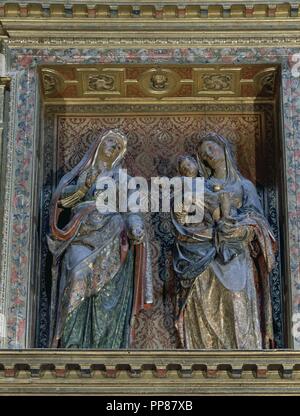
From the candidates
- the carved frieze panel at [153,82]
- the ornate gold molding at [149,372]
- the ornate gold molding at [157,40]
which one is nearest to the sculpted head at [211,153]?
the carved frieze panel at [153,82]

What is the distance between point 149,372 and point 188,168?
2.84m

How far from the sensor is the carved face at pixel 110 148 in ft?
59.5

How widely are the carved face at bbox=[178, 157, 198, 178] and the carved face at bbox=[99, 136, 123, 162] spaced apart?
74cm

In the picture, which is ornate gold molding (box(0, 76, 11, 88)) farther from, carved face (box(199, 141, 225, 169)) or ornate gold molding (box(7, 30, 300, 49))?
carved face (box(199, 141, 225, 169))

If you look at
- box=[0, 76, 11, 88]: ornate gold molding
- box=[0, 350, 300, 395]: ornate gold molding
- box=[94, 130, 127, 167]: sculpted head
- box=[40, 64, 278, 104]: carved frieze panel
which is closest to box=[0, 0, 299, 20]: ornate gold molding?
box=[40, 64, 278, 104]: carved frieze panel

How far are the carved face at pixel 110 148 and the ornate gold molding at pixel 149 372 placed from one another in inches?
112

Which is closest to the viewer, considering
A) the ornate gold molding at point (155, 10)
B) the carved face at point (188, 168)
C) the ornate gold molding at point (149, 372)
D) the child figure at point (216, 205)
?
the ornate gold molding at point (149, 372)

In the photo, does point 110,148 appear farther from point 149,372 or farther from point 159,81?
point 149,372

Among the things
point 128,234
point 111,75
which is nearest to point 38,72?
point 111,75

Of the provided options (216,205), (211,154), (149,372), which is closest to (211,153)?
(211,154)

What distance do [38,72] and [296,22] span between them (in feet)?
10.0

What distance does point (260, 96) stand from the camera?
18.8 m

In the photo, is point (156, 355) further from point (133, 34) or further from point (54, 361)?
point (133, 34)

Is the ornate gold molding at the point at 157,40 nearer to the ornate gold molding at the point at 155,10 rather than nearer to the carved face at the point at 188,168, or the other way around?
the ornate gold molding at the point at 155,10
